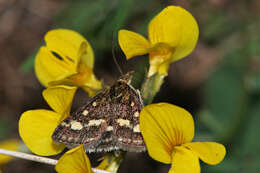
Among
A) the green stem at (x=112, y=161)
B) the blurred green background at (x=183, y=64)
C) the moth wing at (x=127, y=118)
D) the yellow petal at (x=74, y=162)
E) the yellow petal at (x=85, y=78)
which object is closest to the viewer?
the yellow petal at (x=74, y=162)

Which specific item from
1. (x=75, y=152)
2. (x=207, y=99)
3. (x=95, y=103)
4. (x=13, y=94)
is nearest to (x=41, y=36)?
(x=13, y=94)

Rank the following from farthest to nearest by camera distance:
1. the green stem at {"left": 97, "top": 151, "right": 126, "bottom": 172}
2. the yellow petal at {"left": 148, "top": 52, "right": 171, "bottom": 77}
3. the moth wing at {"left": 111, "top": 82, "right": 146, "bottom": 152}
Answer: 1. the yellow petal at {"left": 148, "top": 52, "right": 171, "bottom": 77}
2. the green stem at {"left": 97, "top": 151, "right": 126, "bottom": 172}
3. the moth wing at {"left": 111, "top": 82, "right": 146, "bottom": 152}

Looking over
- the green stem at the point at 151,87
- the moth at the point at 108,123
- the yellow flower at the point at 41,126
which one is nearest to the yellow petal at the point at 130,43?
the moth at the point at 108,123

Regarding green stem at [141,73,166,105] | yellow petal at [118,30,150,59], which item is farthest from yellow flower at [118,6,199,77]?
green stem at [141,73,166,105]

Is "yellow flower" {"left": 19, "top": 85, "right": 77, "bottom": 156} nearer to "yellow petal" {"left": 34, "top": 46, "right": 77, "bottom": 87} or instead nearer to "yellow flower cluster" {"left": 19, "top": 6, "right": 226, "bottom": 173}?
"yellow flower cluster" {"left": 19, "top": 6, "right": 226, "bottom": 173}

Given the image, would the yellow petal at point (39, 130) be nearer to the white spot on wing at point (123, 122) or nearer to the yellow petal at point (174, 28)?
the white spot on wing at point (123, 122)

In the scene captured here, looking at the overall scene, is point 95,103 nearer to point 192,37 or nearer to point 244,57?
point 192,37
